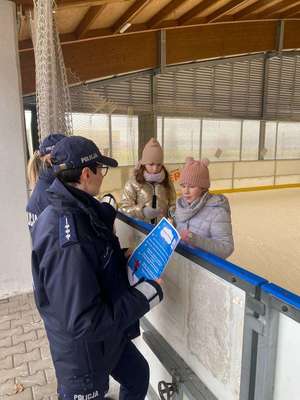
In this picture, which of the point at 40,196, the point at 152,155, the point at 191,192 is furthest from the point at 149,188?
the point at 40,196

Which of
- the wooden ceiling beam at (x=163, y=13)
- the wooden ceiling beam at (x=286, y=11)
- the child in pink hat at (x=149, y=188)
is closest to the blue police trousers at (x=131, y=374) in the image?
the child in pink hat at (x=149, y=188)

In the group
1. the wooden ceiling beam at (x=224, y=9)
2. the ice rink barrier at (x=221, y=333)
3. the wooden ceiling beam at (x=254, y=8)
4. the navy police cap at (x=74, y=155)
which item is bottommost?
the ice rink barrier at (x=221, y=333)

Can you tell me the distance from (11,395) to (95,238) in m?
1.43

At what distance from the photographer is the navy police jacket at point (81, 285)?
3.11 feet

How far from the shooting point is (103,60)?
287 inches

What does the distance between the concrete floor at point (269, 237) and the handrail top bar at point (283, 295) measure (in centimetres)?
236

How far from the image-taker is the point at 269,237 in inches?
187

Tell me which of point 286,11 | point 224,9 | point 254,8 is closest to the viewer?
point 224,9

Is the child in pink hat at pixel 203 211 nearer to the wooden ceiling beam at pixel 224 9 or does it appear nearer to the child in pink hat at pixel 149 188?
the child in pink hat at pixel 149 188

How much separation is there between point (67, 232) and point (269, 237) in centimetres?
429

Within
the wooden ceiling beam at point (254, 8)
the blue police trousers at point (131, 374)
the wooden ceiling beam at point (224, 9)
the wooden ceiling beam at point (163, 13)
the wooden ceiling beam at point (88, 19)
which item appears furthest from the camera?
the wooden ceiling beam at point (254, 8)

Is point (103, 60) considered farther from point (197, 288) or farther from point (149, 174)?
point (197, 288)

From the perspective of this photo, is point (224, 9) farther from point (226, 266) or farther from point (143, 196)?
point (226, 266)

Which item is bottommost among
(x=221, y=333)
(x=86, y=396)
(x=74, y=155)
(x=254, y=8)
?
(x=86, y=396)
